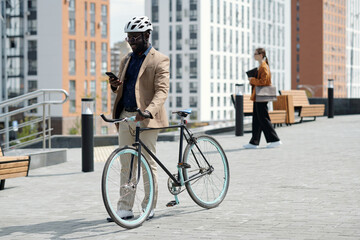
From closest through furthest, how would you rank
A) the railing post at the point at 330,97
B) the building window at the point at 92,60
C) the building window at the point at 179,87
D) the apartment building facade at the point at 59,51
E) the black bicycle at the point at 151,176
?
the black bicycle at the point at 151,176 < the railing post at the point at 330,97 < the apartment building facade at the point at 59,51 < the building window at the point at 92,60 < the building window at the point at 179,87

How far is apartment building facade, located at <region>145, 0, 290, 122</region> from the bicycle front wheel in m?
116

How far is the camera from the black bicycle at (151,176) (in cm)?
647

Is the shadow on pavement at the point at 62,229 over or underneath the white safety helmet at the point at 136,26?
underneath

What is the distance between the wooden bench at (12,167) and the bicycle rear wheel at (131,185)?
131 inches

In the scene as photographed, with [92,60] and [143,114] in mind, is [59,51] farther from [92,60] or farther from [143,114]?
[143,114]

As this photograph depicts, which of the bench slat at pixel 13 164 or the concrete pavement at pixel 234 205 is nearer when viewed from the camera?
the concrete pavement at pixel 234 205

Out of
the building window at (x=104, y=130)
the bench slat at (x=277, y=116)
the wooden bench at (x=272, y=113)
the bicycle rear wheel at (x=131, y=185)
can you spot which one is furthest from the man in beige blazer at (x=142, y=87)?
the building window at (x=104, y=130)

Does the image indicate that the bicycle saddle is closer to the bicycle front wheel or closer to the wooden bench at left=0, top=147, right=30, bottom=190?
the bicycle front wheel

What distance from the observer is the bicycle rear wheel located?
257 inches

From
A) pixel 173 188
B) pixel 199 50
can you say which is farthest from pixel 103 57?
pixel 173 188

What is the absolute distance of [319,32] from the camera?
560 feet

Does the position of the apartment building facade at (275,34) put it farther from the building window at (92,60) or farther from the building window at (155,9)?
the building window at (92,60)

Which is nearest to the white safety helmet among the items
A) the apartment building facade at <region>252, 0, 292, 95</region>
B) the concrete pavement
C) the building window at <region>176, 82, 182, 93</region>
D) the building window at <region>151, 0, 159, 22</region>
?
the concrete pavement

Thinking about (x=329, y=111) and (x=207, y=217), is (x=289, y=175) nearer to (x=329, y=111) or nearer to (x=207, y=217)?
(x=207, y=217)
